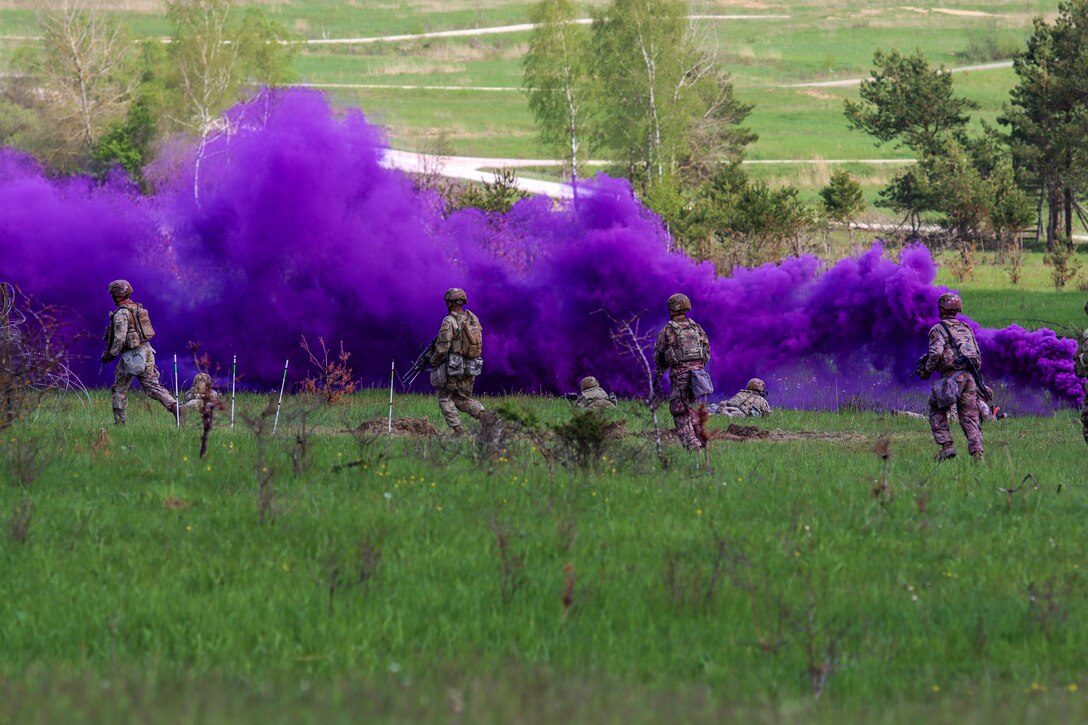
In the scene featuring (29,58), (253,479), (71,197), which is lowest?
(253,479)

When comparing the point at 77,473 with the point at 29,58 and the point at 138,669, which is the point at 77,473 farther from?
the point at 29,58

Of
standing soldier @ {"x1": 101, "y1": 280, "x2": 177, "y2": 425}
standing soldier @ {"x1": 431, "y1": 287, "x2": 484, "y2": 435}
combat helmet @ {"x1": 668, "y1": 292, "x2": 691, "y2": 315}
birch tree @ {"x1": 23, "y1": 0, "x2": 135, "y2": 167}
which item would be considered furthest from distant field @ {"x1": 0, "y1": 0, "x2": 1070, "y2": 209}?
combat helmet @ {"x1": 668, "y1": 292, "x2": 691, "y2": 315}

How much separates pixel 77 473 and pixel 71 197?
1332 cm

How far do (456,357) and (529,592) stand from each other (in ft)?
25.7

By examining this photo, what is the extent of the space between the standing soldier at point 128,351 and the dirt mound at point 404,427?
2279 millimetres

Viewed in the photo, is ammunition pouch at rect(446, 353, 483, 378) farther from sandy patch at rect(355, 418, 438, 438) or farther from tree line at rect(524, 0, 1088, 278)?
tree line at rect(524, 0, 1088, 278)

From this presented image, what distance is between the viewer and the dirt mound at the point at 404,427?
1591 centimetres

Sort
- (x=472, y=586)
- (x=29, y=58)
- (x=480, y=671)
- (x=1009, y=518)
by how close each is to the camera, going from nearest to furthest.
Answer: (x=480, y=671) → (x=472, y=586) → (x=1009, y=518) → (x=29, y=58)

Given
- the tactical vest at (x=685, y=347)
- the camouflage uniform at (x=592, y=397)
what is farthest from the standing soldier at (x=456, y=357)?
the camouflage uniform at (x=592, y=397)

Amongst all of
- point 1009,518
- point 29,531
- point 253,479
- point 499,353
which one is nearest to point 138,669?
point 29,531

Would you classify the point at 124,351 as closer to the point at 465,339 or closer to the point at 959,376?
the point at 465,339

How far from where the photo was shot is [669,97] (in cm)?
4738

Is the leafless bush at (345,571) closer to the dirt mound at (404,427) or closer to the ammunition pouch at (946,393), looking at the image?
the ammunition pouch at (946,393)

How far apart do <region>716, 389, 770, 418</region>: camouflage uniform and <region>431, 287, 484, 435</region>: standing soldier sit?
4.67m
